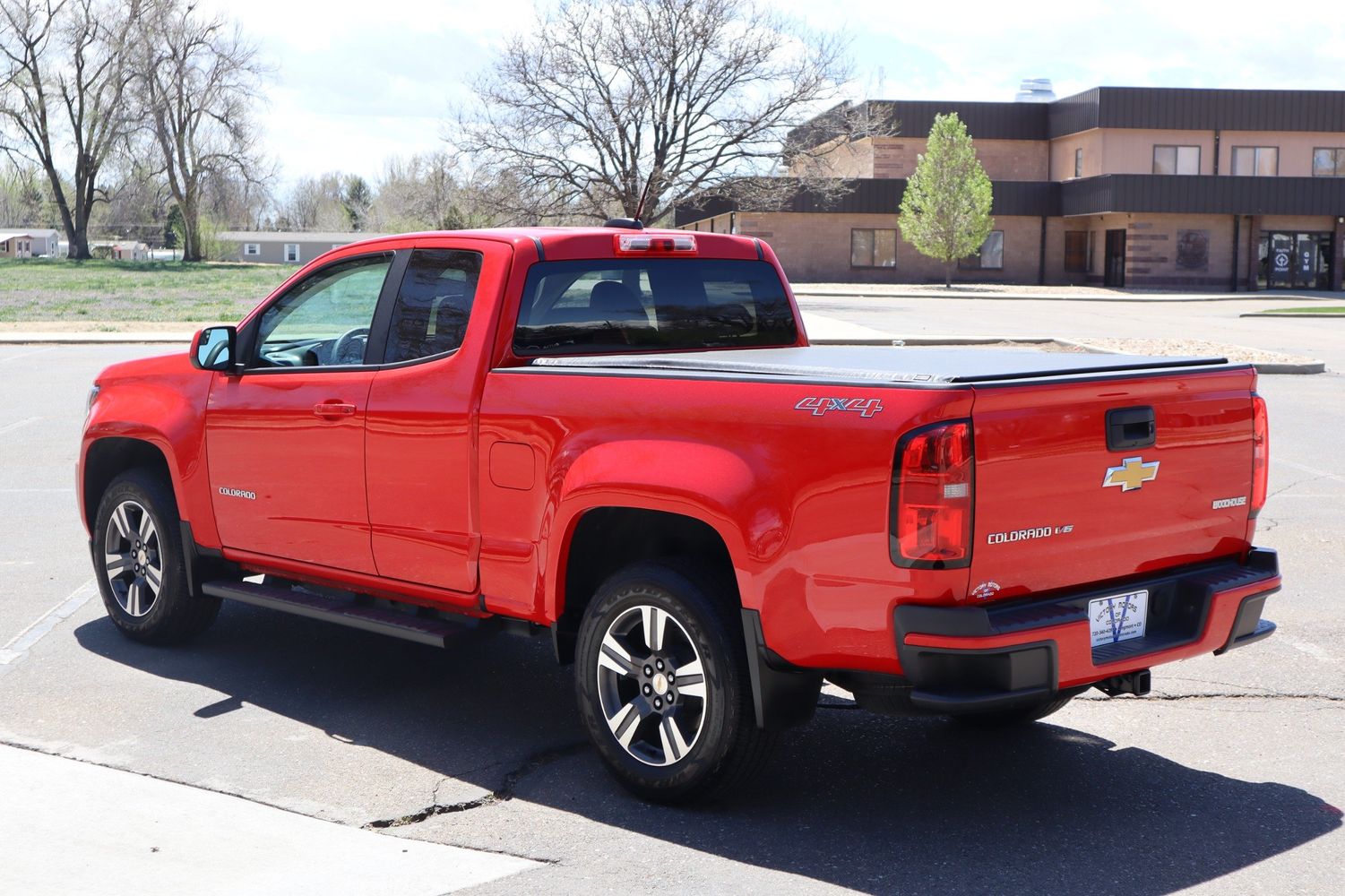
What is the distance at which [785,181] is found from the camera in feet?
159

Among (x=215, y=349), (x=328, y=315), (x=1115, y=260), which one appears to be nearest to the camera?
(x=215, y=349)

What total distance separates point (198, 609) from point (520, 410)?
2.56 metres

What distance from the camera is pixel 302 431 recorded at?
5902mm

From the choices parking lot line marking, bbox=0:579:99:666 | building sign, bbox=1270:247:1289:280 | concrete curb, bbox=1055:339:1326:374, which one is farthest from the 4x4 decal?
building sign, bbox=1270:247:1289:280

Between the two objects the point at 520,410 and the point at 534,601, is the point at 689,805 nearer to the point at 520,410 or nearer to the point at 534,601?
the point at 534,601

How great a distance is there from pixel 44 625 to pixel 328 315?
220 cm

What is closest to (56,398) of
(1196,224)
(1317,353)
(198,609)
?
(198,609)

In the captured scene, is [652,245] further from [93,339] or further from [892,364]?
[93,339]

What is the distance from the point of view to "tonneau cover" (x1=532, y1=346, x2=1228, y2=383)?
4219 mm

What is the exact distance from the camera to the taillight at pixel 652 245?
5715mm

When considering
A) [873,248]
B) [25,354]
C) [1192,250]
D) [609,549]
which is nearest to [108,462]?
[609,549]

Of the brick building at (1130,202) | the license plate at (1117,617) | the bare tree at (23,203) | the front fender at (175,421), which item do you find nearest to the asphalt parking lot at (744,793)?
the license plate at (1117,617)

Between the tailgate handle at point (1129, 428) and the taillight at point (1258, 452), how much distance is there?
1.99ft

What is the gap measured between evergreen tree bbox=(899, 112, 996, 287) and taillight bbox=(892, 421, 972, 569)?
54.7 metres
